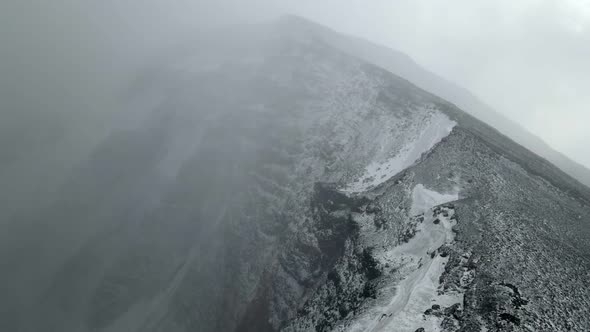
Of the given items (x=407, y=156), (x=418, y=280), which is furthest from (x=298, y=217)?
(x=418, y=280)

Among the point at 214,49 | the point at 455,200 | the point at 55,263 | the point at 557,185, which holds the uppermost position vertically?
the point at 557,185

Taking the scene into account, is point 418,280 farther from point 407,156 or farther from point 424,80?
point 424,80

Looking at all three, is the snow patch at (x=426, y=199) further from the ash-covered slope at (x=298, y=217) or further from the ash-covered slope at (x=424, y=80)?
the ash-covered slope at (x=424, y=80)

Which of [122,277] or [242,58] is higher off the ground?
[242,58]

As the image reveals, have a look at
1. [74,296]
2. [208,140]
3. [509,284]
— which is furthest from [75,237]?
[509,284]

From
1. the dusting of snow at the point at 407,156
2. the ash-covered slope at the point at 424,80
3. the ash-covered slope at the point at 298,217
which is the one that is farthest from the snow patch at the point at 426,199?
the ash-covered slope at the point at 424,80

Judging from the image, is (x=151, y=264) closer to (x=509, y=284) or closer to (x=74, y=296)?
(x=74, y=296)

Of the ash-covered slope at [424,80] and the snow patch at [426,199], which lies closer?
the snow patch at [426,199]
